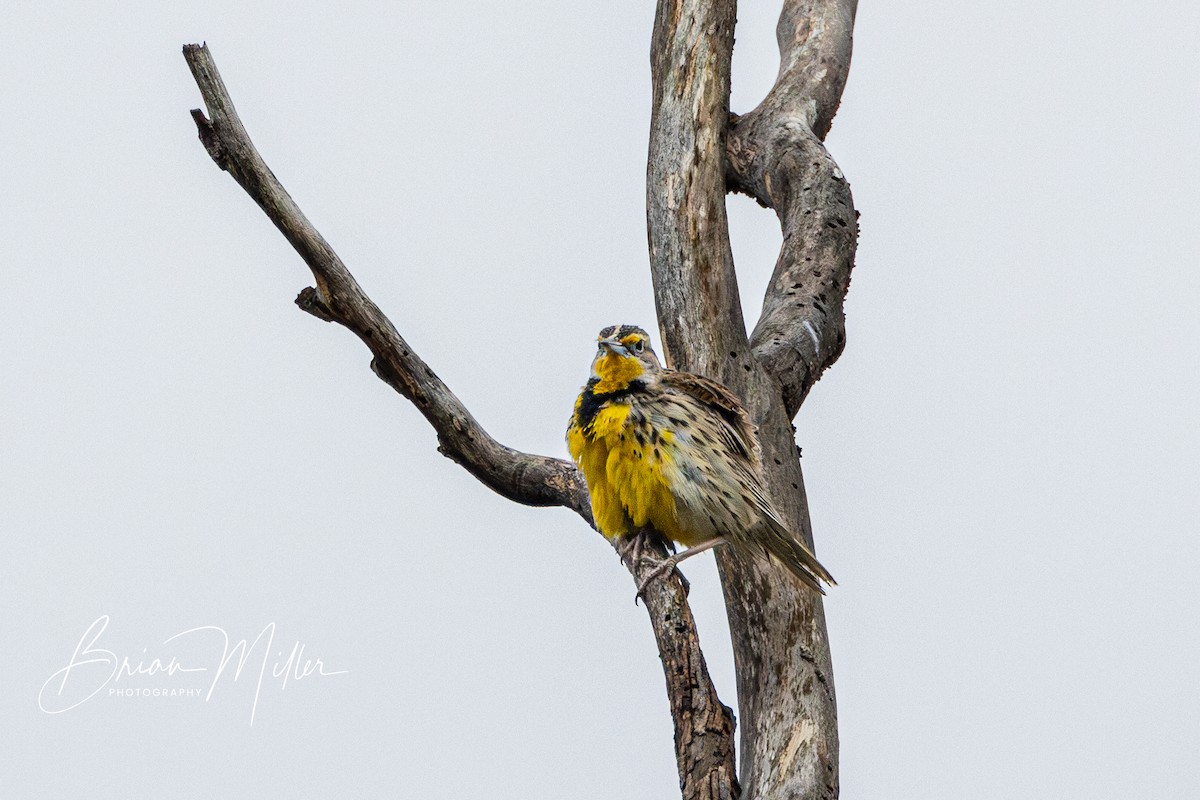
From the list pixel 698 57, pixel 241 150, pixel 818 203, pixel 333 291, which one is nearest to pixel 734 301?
pixel 818 203

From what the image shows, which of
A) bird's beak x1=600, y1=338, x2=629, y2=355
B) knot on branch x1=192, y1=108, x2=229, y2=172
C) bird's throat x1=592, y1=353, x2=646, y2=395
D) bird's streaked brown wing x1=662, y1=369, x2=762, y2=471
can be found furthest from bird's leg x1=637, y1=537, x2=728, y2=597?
knot on branch x1=192, y1=108, x2=229, y2=172

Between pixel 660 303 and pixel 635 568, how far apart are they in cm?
176

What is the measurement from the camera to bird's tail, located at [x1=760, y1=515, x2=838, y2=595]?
5.88 metres

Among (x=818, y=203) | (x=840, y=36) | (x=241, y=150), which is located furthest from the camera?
(x=840, y=36)

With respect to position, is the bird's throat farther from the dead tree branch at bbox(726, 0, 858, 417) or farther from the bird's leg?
the dead tree branch at bbox(726, 0, 858, 417)

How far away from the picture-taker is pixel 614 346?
602cm

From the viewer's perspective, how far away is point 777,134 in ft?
26.1

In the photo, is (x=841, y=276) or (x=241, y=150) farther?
(x=841, y=276)

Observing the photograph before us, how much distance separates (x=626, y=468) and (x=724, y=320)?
1435 millimetres

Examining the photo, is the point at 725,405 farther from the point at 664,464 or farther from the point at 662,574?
the point at 662,574

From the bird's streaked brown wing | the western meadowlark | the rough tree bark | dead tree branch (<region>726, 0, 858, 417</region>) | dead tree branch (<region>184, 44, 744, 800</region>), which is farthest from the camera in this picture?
dead tree branch (<region>726, 0, 858, 417</region>)

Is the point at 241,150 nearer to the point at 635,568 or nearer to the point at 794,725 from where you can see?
the point at 635,568

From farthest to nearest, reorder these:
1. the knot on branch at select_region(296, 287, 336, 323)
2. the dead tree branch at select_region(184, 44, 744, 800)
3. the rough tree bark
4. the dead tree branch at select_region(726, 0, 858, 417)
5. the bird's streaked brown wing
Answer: the dead tree branch at select_region(726, 0, 858, 417)
the bird's streaked brown wing
the knot on branch at select_region(296, 287, 336, 323)
the rough tree bark
the dead tree branch at select_region(184, 44, 744, 800)

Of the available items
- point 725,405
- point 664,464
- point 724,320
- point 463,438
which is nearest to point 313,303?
point 463,438
